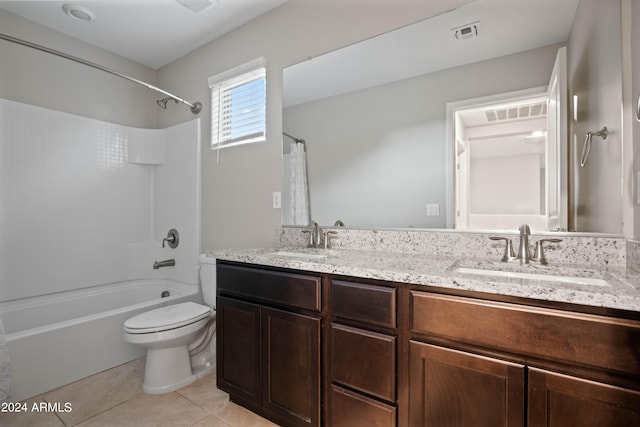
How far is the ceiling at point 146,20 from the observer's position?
2.19 meters

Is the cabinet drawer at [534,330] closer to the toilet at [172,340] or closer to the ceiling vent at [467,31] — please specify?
the ceiling vent at [467,31]

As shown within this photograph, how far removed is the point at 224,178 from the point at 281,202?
0.65 meters

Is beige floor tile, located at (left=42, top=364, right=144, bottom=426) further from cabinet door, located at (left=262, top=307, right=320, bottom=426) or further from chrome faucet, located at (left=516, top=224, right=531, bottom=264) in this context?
chrome faucet, located at (left=516, top=224, right=531, bottom=264)

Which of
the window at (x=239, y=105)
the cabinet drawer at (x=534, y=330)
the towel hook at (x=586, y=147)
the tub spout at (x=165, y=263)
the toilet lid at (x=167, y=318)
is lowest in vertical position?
the toilet lid at (x=167, y=318)

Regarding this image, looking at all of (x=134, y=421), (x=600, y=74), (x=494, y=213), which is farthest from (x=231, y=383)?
(x=600, y=74)

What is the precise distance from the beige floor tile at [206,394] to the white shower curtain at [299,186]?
45.6 inches

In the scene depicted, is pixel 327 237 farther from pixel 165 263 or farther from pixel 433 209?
pixel 165 263

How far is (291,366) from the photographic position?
146 cm

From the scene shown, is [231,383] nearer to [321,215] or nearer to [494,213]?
[321,215]

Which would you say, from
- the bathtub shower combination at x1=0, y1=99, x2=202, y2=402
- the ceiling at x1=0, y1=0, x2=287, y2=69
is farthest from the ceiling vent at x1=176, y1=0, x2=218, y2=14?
the bathtub shower combination at x1=0, y1=99, x2=202, y2=402

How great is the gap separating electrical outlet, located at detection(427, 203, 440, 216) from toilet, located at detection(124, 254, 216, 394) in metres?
1.51

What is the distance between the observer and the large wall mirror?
1336 millimetres

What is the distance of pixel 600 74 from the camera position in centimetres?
128

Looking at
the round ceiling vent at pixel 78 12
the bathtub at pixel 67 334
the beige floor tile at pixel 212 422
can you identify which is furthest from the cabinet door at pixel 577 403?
the round ceiling vent at pixel 78 12
